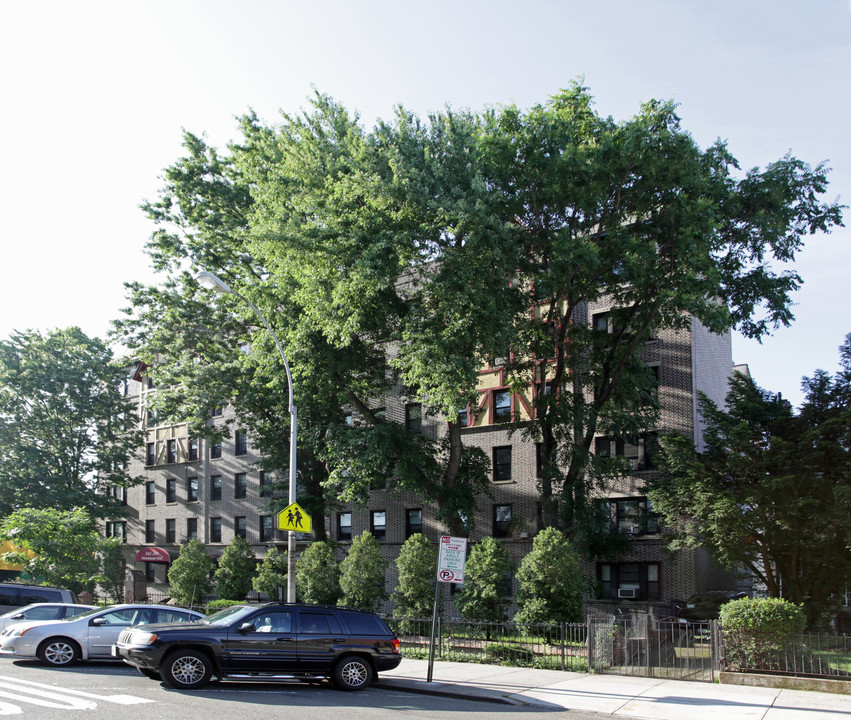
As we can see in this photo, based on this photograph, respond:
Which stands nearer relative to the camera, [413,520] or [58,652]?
[58,652]

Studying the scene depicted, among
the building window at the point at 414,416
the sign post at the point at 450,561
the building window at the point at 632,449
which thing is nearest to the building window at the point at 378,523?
the building window at the point at 414,416

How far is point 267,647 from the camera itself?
14430 millimetres

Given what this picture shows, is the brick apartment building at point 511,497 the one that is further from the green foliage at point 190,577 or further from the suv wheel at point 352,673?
the suv wheel at point 352,673

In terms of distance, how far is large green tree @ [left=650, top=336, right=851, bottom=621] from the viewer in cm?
2247

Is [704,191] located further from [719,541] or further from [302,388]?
[302,388]

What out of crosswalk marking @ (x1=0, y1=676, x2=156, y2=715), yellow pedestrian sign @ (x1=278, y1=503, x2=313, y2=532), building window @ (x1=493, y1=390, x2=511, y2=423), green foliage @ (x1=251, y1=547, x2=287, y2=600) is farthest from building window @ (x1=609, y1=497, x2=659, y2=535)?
crosswalk marking @ (x1=0, y1=676, x2=156, y2=715)

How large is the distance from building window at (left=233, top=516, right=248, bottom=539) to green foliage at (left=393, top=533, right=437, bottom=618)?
25226 millimetres

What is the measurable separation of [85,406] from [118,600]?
478 inches

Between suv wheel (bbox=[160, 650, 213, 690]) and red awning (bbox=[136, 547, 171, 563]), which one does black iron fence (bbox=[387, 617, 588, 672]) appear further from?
red awning (bbox=[136, 547, 171, 563])

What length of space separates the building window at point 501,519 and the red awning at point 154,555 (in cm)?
2361

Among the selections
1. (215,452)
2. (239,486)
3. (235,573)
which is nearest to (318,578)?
(235,573)

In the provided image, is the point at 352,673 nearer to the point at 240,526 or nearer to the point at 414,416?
the point at 414,416

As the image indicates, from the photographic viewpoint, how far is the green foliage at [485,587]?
22562 mm

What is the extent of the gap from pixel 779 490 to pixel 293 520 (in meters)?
14.0
